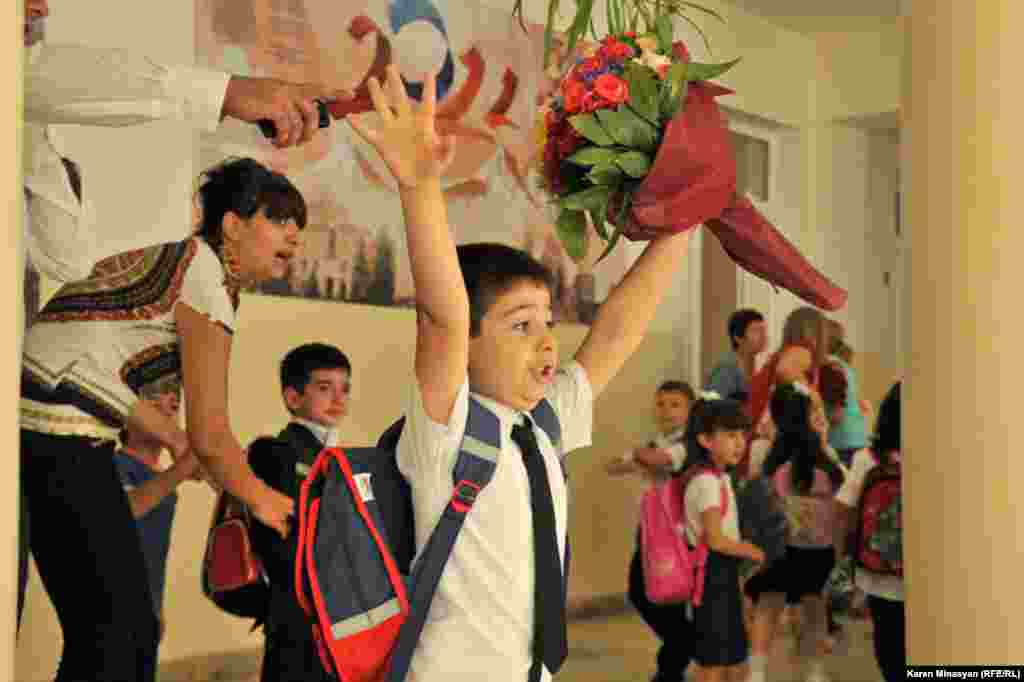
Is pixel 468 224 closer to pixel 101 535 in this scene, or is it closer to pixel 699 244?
pixel 699 244

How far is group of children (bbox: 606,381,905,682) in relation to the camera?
5211mm

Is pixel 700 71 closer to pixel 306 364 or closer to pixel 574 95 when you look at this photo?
pixel 574 95

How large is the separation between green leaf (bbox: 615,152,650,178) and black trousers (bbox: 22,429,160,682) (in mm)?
1505

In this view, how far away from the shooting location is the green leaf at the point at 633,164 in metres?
2.39

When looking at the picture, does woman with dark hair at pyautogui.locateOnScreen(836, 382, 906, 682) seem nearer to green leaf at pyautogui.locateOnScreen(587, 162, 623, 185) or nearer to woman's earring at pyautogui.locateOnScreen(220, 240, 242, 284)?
woman's earring at pyautogui.locateOnScreen(220, 240, 242, 284)

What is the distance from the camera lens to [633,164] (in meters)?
2.40

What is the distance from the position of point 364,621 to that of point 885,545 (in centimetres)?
310

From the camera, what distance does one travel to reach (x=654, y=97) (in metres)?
2.42

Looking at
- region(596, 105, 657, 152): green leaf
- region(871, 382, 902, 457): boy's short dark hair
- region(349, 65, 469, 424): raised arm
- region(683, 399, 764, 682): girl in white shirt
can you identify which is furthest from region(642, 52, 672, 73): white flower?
region(683, 399, 764, 682): girl in white shirt

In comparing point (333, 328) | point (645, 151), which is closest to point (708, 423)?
point (333, 328)

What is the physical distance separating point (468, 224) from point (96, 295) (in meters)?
3.96

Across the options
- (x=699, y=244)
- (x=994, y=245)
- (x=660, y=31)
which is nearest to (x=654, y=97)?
(x=660, y=31)

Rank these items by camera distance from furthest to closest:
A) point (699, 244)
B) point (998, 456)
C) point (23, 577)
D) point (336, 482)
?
point (699, 244), point (23, 577), point (336, 482), point (998, 456)

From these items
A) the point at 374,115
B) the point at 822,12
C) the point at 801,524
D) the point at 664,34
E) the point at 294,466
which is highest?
the point at 822,12
